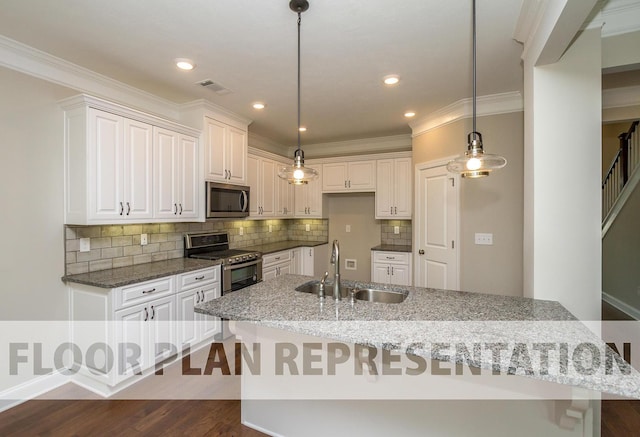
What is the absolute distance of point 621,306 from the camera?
4293 millimetres

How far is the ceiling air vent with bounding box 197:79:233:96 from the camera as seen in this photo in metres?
2.91

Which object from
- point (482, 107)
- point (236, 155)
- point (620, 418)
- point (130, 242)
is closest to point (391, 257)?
point (482, 107)

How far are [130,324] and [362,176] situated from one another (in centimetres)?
359

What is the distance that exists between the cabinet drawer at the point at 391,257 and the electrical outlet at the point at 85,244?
3.45 metres

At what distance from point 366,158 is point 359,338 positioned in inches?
152

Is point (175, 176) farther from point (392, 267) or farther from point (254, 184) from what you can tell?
point (392, 267)

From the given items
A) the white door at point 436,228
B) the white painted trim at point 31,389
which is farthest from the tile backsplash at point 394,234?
the white painted trim at point 31,389

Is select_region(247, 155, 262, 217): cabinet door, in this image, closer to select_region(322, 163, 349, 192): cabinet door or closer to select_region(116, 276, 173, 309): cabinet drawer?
select_region(322, 163, 349, 192): cabinet door

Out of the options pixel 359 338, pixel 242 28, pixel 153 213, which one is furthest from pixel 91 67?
pixel 359 338

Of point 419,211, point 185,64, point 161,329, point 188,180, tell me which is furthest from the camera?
point 419,211

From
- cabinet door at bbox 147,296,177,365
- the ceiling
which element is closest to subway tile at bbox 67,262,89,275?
cabinet door at bbox 147,296,177,365

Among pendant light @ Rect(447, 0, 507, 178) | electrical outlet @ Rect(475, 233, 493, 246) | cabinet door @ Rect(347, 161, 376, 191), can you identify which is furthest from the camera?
cabinet door @ Rect(347, 161, 376, 191)

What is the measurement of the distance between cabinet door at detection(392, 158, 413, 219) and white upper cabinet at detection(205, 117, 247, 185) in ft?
7.26

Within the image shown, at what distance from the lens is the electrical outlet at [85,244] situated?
268 cm
